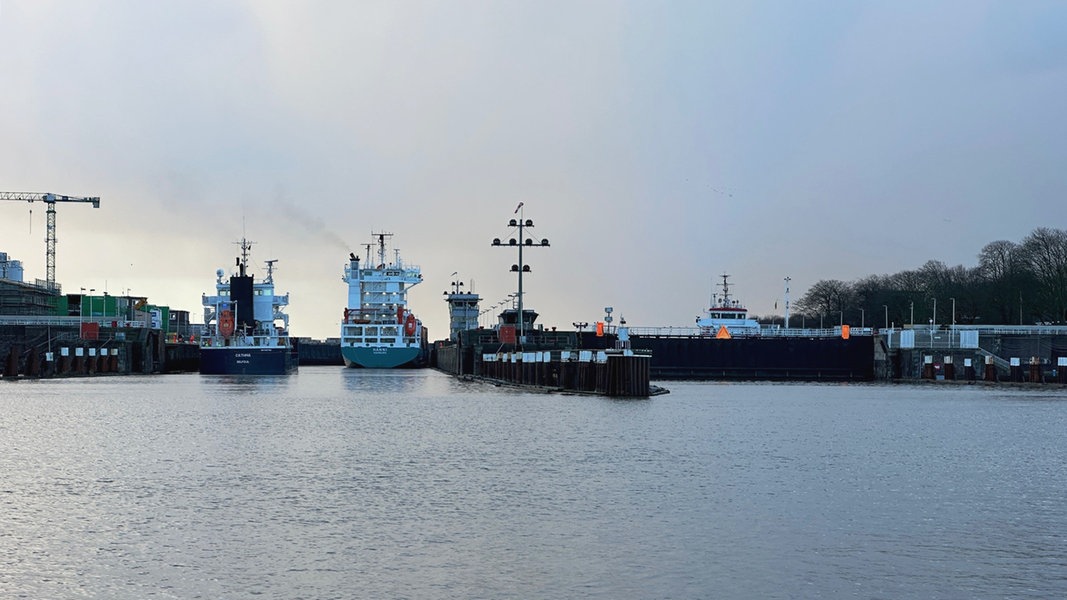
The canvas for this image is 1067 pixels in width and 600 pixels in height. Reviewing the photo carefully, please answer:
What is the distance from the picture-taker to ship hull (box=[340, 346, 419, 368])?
5674 inches

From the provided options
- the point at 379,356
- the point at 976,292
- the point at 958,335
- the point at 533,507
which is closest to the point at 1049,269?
the point at 976,292

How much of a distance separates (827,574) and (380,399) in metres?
53.8

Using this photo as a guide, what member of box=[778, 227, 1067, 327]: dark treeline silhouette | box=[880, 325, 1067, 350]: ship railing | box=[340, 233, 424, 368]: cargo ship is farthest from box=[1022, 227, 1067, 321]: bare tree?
box=[340, 233, 424, 368]: cargo ship

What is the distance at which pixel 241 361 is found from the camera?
388 feet

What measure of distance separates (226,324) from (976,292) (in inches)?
3111

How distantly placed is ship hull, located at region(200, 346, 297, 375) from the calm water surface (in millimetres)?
63927

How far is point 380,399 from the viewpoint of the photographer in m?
73.2

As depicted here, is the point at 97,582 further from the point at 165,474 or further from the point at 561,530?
the point at 165,474

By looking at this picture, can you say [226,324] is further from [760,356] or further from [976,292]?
[976,292]

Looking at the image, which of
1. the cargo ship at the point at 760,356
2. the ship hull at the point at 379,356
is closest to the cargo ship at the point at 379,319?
the ship hull at the point at 379,356

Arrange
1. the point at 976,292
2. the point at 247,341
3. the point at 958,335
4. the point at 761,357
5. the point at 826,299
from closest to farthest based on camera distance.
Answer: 1. the point at 958,335
2. the point at 761,357
3. the point at 247,341
4. the point at 976,292
5. the point at 826,299

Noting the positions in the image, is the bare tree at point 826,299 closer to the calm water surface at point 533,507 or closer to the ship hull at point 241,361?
the ship hull at point 241,361

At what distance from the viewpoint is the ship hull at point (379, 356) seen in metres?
144

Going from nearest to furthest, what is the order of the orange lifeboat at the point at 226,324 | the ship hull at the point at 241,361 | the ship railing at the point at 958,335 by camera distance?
1. the ship railing at the point at 958,335
2. the ship hull at the point at 241,361
3. the orange lifeboat at the point at 226,324
